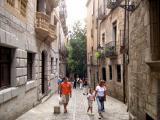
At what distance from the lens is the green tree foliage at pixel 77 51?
147 ft

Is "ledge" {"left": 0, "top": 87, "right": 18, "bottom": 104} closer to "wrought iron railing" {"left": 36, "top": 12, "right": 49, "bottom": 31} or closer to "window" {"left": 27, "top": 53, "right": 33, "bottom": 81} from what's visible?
"window" {"left": 27, "top": 53, "right": 33, "bottom": 81}

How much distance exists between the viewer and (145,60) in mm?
8602

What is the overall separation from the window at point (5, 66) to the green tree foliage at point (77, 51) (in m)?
33.9

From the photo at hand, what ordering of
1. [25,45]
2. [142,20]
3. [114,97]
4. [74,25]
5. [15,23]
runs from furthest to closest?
1. [74,25]
2. [114,97]
3. [25,45]
4. [15,23]
5. [142,20]

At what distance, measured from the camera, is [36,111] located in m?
13.3

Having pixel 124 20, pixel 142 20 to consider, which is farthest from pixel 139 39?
pixel 124 20

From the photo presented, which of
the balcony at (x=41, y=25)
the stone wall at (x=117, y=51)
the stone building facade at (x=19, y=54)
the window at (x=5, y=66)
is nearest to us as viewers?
the stone building facade at (x=19, y=54)

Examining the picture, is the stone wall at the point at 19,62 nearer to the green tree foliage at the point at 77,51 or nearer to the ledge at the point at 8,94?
the ledge at the point at 8,94

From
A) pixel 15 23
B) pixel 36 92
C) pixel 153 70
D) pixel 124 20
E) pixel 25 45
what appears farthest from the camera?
pixel 124 20

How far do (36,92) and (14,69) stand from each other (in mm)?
4472

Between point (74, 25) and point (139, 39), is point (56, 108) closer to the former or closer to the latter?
point (139, 39)

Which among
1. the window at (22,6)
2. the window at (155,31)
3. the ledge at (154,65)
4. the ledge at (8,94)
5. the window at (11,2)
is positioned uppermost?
the window at (22,6)

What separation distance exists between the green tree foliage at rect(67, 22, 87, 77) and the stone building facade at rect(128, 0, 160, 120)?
34054 millimetres

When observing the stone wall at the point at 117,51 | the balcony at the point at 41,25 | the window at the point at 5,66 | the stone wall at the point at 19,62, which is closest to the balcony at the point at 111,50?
the stone wall at the point at 117,51
